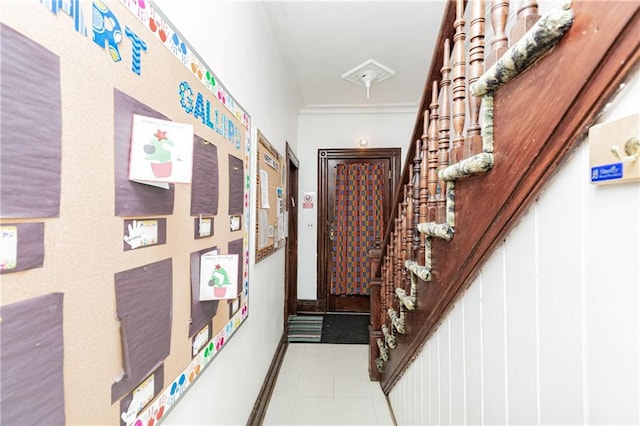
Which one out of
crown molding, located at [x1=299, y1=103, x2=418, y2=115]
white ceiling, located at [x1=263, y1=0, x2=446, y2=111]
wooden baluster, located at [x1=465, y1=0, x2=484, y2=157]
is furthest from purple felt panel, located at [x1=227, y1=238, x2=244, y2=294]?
crown molding, located at [x1=299, y1=103, x2=418, y2=115]

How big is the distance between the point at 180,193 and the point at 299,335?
109 inches

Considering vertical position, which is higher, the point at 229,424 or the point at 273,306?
the point at 273,306

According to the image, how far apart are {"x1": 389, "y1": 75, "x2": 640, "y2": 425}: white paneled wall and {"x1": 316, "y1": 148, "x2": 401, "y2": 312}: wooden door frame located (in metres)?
2.98

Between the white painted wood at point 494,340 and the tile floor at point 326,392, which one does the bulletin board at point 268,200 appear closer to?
the tile floor at point 326,392

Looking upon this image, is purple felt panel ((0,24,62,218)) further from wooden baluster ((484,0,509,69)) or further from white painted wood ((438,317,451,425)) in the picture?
white painted wood ((438,317,451,425))

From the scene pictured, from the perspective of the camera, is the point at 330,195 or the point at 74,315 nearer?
the point at 74,315

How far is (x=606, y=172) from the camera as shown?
488 millimetres

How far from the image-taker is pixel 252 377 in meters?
1.76

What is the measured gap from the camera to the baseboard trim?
176cm

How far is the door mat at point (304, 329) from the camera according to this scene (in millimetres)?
3129

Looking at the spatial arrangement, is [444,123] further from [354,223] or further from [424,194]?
[354,223]

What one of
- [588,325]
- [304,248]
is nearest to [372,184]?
[304,248]

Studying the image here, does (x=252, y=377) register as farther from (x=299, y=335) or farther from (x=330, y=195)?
(x=330, y=195)

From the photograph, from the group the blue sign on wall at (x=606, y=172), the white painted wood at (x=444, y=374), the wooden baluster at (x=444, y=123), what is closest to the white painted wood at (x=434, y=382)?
the white painted wood at (x=444, y=374)
